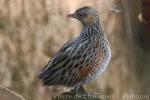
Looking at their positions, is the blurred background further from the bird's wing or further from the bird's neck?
the bird's wing

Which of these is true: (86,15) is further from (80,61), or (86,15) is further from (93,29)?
(80,61)

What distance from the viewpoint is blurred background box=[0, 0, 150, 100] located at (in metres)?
4.60

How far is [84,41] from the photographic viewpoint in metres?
3.33

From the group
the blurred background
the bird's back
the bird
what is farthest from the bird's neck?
the blurred background

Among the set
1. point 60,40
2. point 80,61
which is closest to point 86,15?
point 80,61

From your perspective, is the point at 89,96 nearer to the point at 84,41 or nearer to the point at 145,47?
the point at 84,41

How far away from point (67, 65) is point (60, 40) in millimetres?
2325

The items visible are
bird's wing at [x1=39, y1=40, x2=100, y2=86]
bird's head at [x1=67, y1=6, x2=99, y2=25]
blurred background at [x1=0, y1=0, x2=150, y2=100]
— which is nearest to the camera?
bird's wing at [x1=39, y1=40, x2=100, y2=86]

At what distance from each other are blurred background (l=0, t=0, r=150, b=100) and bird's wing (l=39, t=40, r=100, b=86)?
912mm

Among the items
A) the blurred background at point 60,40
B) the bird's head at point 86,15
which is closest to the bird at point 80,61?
the bird's head at point 86,15

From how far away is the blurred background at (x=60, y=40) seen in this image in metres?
4.60

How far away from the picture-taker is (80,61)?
318cm

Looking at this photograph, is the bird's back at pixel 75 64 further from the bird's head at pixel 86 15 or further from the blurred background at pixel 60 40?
the blurred background at pixel 60 40

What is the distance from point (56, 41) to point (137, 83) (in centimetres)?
108
